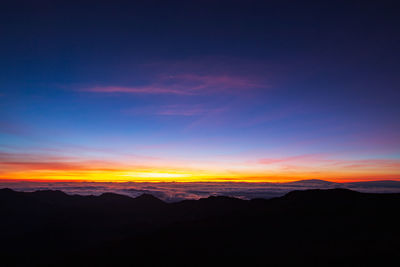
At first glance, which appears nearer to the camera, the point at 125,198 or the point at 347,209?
the point at 347,209

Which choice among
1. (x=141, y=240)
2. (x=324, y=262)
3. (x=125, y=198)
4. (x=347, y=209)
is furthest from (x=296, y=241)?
(x=125, y=198)

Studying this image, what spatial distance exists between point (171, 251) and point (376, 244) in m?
33.2

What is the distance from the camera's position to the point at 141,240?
54.3 meters

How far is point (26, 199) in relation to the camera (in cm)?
17275

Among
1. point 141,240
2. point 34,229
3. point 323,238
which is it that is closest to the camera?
point 323,238

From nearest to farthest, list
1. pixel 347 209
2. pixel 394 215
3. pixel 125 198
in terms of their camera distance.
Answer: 1. pixel 394 215
2. pixel 347 209
3. pixel 125 198

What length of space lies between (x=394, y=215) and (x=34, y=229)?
14822 cm

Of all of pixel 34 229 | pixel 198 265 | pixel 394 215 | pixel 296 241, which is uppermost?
pixel 394 215

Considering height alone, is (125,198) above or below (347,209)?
below

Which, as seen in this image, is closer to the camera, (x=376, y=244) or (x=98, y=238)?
(x=376, y=244)

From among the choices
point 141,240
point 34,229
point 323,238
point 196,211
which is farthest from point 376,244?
point 34,229

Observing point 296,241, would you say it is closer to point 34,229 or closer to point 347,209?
→ point 347,209

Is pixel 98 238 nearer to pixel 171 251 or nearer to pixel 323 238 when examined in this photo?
pixel 171 251

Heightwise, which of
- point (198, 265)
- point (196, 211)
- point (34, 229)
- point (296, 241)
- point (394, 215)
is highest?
point (394, 215)
